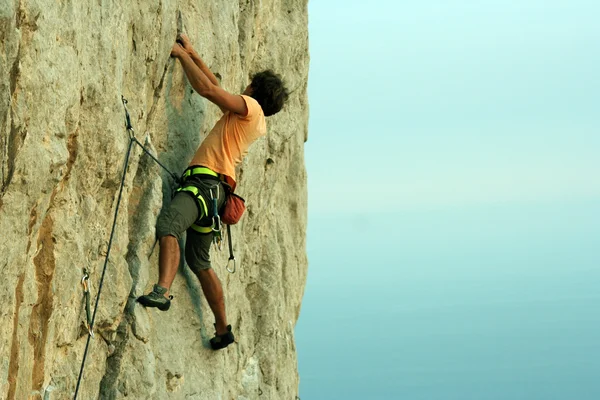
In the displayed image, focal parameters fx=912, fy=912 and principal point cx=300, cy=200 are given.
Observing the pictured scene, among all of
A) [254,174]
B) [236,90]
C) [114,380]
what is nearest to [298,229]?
[254,174]

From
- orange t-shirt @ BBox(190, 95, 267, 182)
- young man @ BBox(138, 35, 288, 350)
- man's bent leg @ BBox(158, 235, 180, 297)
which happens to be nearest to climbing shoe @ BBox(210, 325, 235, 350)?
young man @ BBox(138, 35, 288, 350)

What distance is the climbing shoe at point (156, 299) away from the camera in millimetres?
8406

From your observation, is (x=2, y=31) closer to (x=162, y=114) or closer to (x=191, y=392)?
(x=162, y=114)

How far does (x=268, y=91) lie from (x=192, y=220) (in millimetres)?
1625

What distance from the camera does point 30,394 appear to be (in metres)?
6.89

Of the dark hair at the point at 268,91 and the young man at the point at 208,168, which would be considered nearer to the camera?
the young man at the point at 208,168

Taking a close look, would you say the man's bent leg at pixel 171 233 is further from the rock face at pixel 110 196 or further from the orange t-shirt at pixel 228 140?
the orange t-shirt at pixel 228 140

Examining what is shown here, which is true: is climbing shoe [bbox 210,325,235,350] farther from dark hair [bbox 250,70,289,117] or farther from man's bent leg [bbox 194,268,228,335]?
dark hair [bbox 250,70,289,117]

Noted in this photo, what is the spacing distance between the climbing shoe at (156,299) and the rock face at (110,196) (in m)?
0.10

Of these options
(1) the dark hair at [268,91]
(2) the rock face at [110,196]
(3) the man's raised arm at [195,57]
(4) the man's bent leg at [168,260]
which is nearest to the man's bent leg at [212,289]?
(2) the rock face at [110,196]

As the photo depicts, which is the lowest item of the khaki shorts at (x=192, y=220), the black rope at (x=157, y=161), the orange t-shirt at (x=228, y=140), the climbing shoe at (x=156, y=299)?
the climbing shoe at (x=156, y=299)

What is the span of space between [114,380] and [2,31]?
11.7 ft

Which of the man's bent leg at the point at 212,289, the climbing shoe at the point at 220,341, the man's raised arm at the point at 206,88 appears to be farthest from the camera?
the climbing shoe at the point at 220,341

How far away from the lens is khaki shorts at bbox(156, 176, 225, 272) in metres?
8.79
